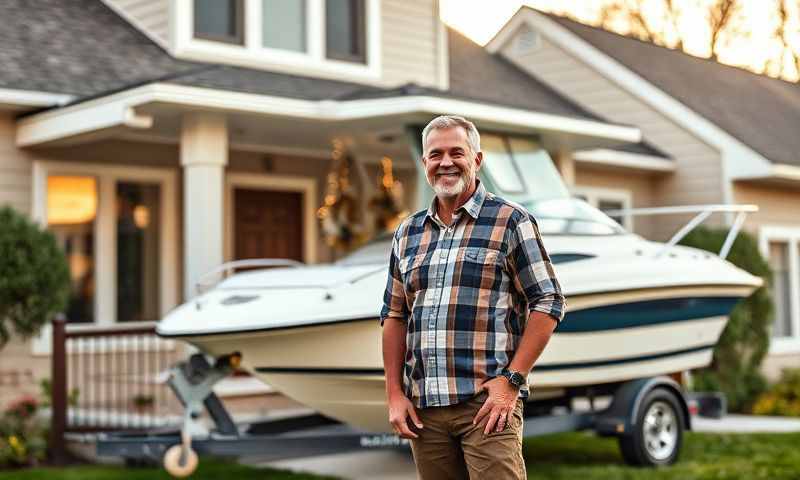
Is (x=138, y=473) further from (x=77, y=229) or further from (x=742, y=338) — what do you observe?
(x=742, y=338)

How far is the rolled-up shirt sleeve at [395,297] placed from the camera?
3.79 metres

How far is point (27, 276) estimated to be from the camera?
Answer: 8.67m

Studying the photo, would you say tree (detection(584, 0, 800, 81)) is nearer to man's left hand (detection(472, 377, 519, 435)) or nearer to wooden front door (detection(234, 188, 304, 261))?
wooden front door (detection(234, 188, 304, 261))

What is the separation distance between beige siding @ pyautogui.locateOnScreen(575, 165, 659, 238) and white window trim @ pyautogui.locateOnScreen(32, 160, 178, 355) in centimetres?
613

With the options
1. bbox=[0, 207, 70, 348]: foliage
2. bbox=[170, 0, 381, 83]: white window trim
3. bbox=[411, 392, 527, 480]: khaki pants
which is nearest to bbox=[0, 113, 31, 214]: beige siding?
bbox=[0, 207, 70, 348]: foliage

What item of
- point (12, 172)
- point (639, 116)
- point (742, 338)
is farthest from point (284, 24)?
point (742, 338)

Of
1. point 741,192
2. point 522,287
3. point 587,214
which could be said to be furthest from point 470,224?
point 741,192

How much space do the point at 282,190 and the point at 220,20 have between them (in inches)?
75.4

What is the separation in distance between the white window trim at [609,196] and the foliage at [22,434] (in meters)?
8.07

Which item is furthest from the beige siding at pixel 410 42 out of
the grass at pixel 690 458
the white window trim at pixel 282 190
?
the grass at pixel 690 458

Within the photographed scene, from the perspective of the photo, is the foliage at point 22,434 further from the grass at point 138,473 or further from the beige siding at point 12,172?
the beige siding at point 12,172

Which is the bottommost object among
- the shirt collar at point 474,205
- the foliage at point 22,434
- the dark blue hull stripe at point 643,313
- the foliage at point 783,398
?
the foliage at point 783,398

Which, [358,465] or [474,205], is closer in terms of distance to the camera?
[474,205]

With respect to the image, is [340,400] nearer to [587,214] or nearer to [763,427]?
[587,214]
